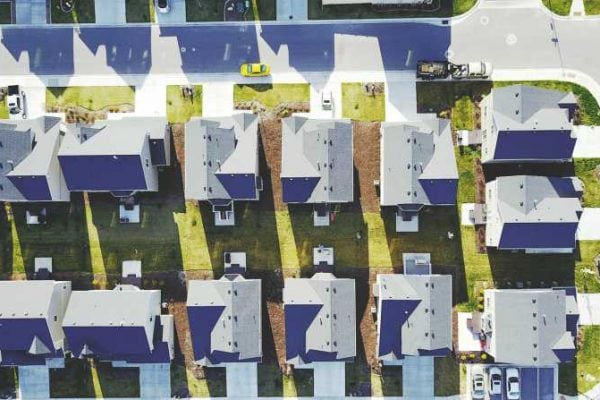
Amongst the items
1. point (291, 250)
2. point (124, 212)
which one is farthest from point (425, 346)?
point (124, 212)

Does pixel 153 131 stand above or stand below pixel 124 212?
above

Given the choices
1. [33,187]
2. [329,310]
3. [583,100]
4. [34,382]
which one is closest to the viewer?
[329,310]

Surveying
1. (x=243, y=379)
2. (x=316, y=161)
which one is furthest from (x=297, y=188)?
(x=243, y=379)

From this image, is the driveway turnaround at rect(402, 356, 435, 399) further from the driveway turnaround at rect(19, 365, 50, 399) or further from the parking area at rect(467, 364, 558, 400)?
the driveway turnaround at rect(19, 365, 50, 399)

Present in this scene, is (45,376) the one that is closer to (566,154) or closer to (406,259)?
(406,259)

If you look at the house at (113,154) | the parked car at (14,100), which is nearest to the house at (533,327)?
the house at (113,154)

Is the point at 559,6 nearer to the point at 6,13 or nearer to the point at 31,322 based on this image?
the point at 6,13

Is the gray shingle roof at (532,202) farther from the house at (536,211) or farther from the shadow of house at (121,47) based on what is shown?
the shadow of house at (121,47)
